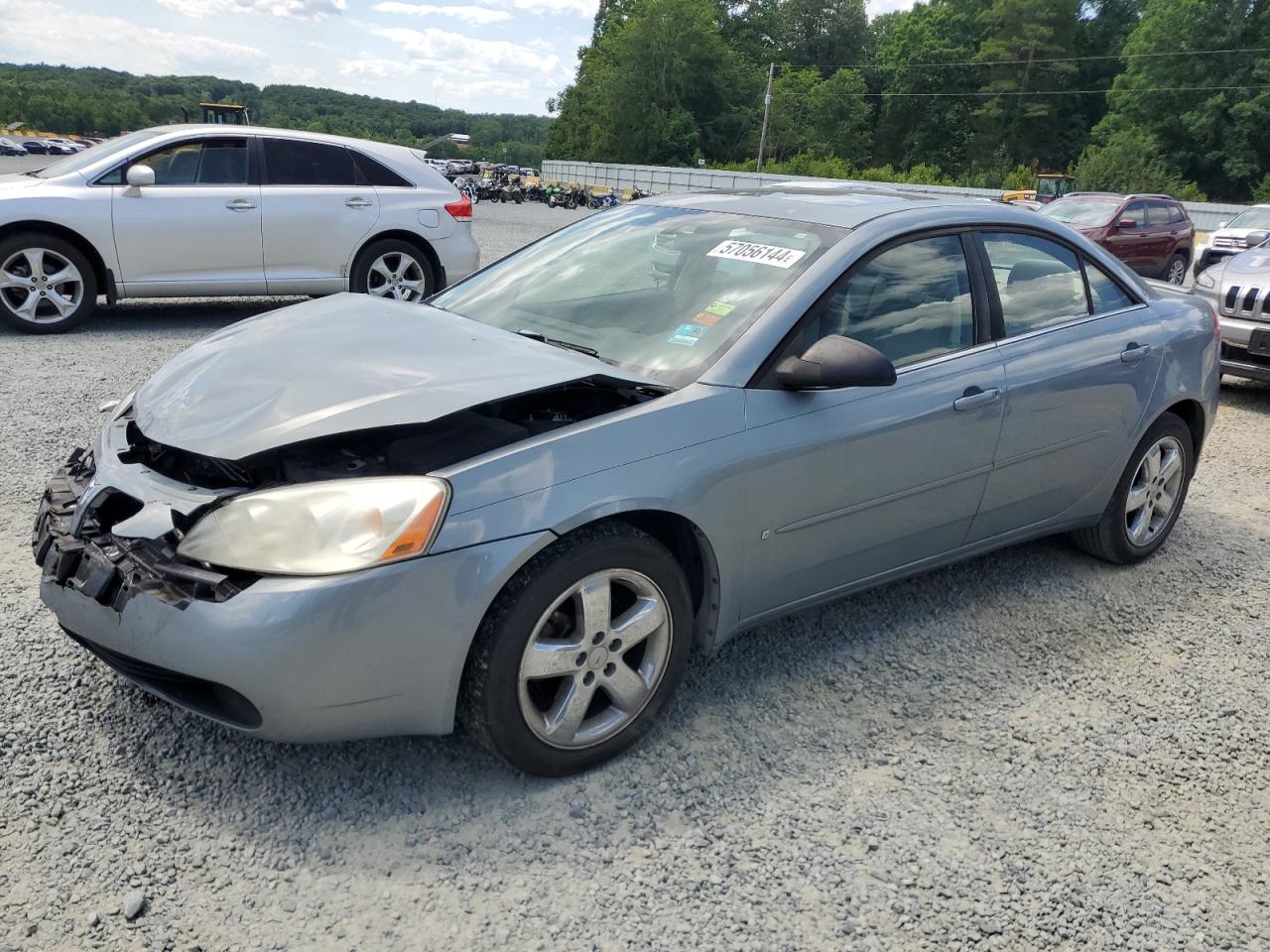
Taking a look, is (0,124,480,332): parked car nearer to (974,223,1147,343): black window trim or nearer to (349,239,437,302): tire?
(349,239,437,302): tire

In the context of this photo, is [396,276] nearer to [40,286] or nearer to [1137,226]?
[40,286]

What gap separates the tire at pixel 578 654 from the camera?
2.49 meters

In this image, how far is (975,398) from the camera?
3.44 metres

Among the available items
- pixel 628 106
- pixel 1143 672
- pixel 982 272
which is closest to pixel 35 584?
pixel 982 272

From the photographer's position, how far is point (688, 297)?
3.28m

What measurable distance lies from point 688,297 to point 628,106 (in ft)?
300

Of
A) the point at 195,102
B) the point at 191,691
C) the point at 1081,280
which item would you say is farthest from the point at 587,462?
the point at 195,102

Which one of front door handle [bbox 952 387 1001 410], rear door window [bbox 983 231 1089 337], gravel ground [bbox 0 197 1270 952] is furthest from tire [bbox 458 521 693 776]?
rear door window [bbox 983 231 1089 337]

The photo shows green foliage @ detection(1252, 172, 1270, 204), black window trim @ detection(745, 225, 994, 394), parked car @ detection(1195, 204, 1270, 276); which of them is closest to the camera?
black window trim @ detection(745, 225, 994, 394)

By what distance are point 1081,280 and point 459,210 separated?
6.32 m

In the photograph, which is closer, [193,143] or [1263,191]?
[193,143]

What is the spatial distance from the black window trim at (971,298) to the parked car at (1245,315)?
5.16 m

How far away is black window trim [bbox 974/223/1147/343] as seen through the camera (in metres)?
3.64

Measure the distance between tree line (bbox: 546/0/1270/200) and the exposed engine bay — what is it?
61.6m
